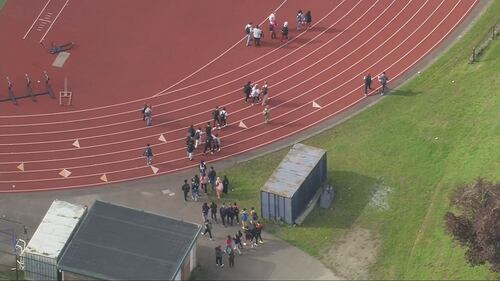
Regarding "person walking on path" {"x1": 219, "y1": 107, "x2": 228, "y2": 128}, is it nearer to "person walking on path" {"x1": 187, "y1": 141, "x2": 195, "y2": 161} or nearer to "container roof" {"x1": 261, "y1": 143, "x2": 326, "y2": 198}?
"person walking on path" {"x1": 187, "y1": 141, "x2": 195, "y2": 161}

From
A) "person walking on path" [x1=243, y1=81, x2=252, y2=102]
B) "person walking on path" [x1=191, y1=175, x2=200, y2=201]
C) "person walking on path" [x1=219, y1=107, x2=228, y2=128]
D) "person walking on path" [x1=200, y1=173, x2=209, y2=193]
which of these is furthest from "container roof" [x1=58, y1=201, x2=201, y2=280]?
"person walking on path" [x1=243, y1=81, x2=252, y2=102]

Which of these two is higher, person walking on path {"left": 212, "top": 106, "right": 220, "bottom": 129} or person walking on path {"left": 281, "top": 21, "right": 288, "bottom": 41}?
person walking on path {"left": 281, "top": 21, "right": 288, "bottom": 41}

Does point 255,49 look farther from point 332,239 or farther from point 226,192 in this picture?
point 332,239

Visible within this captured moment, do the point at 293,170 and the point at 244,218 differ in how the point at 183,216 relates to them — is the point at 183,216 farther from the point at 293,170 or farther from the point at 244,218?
the point at 293,170

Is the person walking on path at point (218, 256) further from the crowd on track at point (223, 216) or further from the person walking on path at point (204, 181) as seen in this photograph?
the person walking on path at point (204, 181)

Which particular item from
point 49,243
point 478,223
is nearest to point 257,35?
point 49,243

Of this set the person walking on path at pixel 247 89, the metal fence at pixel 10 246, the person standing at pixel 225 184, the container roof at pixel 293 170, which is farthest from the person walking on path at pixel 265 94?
the metal fence at pixel 10 246

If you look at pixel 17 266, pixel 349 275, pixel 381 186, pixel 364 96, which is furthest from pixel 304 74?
pixel 17 266
